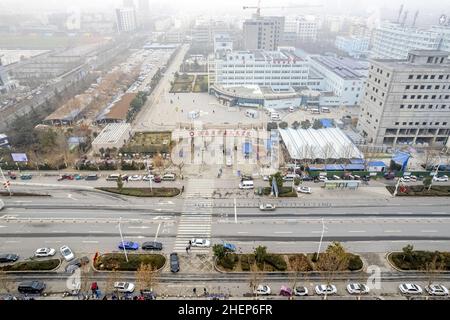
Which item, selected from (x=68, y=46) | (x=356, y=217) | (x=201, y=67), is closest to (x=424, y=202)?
(x=356, y=217)

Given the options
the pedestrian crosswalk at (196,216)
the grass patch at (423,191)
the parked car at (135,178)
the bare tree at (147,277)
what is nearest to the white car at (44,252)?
the bare tree at (147,277)

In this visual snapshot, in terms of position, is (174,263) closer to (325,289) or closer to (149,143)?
(325,289)

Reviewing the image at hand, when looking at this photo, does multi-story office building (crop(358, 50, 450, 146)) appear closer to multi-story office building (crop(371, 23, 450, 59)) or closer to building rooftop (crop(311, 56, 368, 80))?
building rooftop (crop(311, 56, 368, 80))

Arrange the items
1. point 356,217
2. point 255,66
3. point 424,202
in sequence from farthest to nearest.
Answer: point 255,66 → point 424,202 → point 356,217

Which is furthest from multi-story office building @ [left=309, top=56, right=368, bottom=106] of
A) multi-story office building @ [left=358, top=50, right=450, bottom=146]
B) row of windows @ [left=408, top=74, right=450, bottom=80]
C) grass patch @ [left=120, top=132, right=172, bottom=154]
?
grass patch @ [left=120, top=132, right=172, bottom=154]

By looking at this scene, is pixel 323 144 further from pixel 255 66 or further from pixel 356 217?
pixel 255 66
